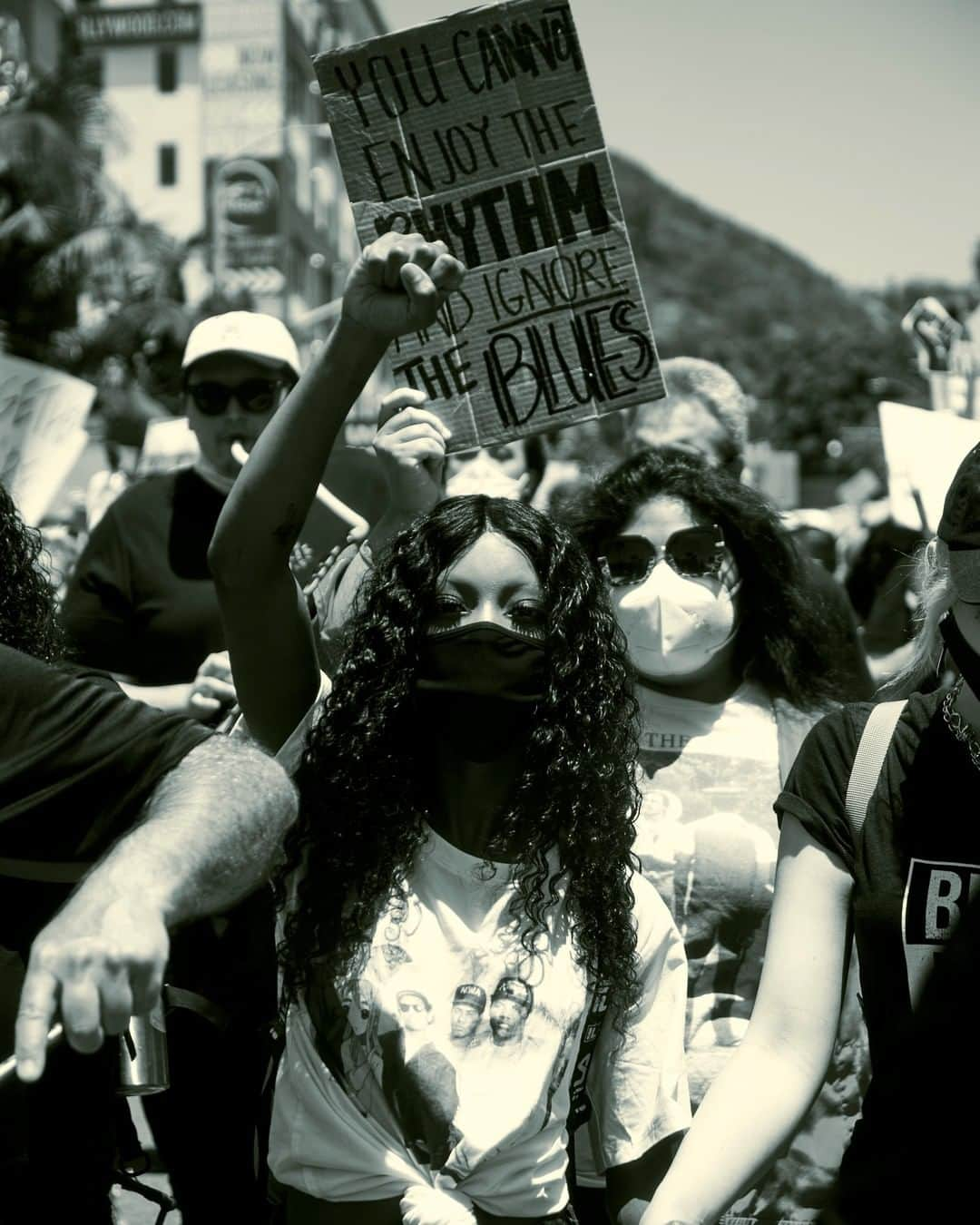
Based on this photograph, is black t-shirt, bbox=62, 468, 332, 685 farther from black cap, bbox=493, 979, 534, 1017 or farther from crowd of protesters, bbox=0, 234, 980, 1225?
black cap, bbox=493, 979, 534, 1017

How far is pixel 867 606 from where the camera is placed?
25.4ft

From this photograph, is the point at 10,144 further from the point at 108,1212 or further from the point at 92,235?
the point at 108,1212

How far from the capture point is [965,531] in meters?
2.25

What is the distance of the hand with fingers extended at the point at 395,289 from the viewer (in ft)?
8.38

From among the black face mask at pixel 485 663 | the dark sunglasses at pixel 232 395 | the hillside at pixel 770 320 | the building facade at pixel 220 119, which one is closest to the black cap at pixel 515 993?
the black face mask at pixel 485 663

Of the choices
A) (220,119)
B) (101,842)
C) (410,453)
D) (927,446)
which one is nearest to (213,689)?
(410,453)

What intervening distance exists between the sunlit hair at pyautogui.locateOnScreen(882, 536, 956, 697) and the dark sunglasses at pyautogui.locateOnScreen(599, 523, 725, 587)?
714 millimetres

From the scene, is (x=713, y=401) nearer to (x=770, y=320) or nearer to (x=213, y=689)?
(x=213, y=689)

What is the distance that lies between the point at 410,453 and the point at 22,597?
0.84 meters

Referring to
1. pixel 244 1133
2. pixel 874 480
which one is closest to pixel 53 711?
pixel 244 1133

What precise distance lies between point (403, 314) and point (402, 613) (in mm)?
474

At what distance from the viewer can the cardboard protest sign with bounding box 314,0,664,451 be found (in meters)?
3.48

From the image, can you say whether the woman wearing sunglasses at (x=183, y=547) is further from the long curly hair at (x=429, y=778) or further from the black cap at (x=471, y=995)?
the black cap at (x=471, y=995)

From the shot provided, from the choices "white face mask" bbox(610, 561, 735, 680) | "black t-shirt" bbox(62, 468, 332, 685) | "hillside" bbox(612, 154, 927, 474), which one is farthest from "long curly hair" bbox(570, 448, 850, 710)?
"hillside" bbox(612, 154, 927, 474)
